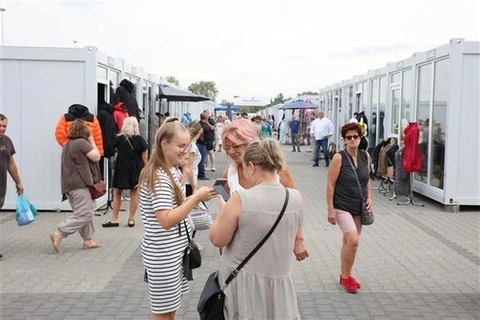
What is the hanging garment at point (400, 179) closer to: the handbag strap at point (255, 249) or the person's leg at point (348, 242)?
the person's leg at point (348, 242)

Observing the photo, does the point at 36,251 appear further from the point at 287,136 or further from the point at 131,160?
the point at 287,136

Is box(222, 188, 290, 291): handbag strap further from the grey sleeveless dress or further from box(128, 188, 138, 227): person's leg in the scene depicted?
box(128, 188, 138, 227): person's leg

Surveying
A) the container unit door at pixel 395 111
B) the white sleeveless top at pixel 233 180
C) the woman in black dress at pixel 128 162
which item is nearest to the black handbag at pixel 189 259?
the white sleeveless top at pixel 233 180

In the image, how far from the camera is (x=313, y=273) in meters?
6.78

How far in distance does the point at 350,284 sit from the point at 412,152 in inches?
242

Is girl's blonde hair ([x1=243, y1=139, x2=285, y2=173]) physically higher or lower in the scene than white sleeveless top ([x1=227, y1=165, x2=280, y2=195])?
higher

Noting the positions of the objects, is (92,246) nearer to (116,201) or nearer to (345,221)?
(116,201)

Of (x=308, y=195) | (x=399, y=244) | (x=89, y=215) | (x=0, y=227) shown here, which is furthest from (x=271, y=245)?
(x=308, y=195)

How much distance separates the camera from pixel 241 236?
3119mm

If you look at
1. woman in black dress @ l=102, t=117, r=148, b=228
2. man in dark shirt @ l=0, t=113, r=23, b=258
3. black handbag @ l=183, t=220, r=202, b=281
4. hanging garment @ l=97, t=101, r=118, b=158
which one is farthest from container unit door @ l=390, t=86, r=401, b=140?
black handbag @ l=183, t=220, r=202, b=281

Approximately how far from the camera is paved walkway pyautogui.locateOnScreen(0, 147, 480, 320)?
5496 millimetres

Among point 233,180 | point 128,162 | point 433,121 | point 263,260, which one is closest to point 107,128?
point 128,162

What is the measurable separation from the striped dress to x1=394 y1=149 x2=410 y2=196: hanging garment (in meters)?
8.92

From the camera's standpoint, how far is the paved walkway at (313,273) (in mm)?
5496
